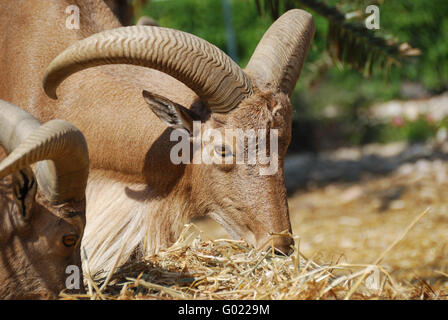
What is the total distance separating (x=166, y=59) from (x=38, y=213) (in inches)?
53.2

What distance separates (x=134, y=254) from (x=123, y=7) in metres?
2.31

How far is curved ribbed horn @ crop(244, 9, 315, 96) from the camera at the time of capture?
3916mm

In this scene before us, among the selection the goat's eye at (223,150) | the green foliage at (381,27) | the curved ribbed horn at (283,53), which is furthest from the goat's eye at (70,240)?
the green foliage at (381,27)

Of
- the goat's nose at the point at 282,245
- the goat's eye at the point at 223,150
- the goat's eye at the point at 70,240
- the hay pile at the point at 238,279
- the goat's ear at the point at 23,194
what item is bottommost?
the goat's nose at the point at 282,245

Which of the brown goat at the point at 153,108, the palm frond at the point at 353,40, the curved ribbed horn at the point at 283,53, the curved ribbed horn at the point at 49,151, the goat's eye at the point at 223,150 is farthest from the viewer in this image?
the palm frond at the point at 353,40

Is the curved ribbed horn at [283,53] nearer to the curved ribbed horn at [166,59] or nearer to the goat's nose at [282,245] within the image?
the curved ribbed horn at [166,59]

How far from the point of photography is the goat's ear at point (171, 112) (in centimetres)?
382

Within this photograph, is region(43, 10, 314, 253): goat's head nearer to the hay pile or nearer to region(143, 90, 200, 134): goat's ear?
region(143, 90, 200, 134): goat's ear

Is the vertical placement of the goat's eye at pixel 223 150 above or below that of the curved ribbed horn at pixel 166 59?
below

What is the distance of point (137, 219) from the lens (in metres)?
4.03

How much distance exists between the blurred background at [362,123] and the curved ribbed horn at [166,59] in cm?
218
